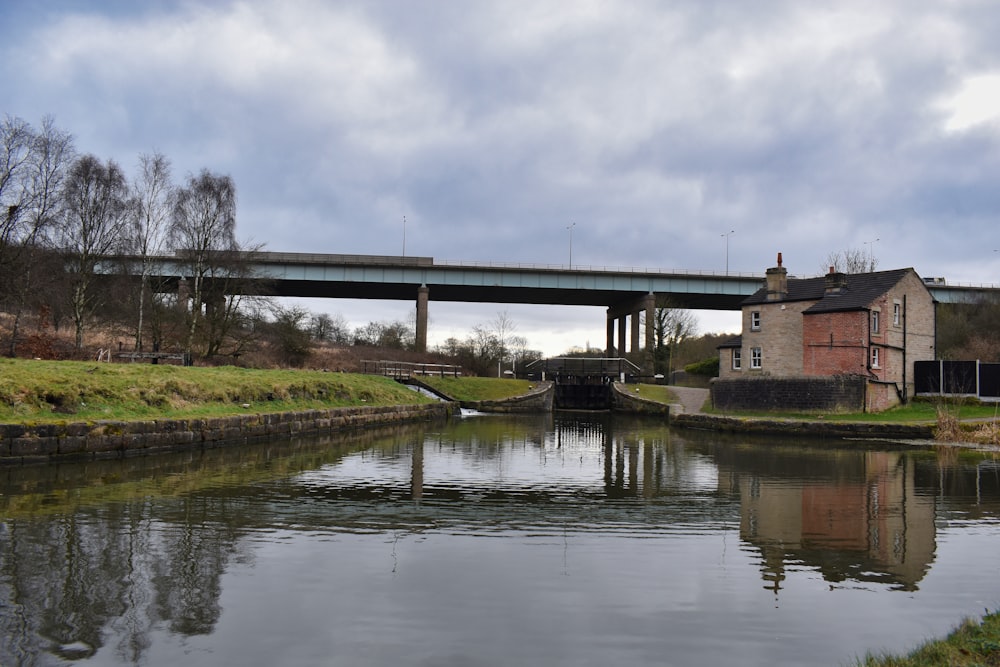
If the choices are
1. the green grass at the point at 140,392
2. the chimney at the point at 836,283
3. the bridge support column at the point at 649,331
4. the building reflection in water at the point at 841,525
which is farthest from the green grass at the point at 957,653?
the bridge support column at the point at 649,331

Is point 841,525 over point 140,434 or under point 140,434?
under

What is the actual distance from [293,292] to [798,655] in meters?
73.5

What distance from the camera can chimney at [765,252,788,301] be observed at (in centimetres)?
4444

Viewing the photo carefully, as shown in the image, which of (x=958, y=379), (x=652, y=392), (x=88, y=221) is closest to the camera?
(x=88, y=221)

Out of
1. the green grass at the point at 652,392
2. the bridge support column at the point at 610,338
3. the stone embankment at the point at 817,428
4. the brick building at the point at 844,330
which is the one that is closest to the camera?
the stone embankment at the point at 817,428

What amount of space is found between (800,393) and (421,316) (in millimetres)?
38504

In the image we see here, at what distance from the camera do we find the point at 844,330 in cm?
3972

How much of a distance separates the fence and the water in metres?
27.1

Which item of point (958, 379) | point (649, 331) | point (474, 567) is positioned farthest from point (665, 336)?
point (474, 567)

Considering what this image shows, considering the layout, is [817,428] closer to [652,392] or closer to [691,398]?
[691,398]

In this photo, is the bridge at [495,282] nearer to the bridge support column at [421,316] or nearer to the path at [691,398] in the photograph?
the bridge support column at [421,316]

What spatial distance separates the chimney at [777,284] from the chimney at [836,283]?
2548mm

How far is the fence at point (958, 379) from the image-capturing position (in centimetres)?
3859

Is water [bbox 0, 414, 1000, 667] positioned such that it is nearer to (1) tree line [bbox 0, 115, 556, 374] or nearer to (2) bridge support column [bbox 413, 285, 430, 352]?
(1) tree line [bbox 0, 115, 556, 374]
